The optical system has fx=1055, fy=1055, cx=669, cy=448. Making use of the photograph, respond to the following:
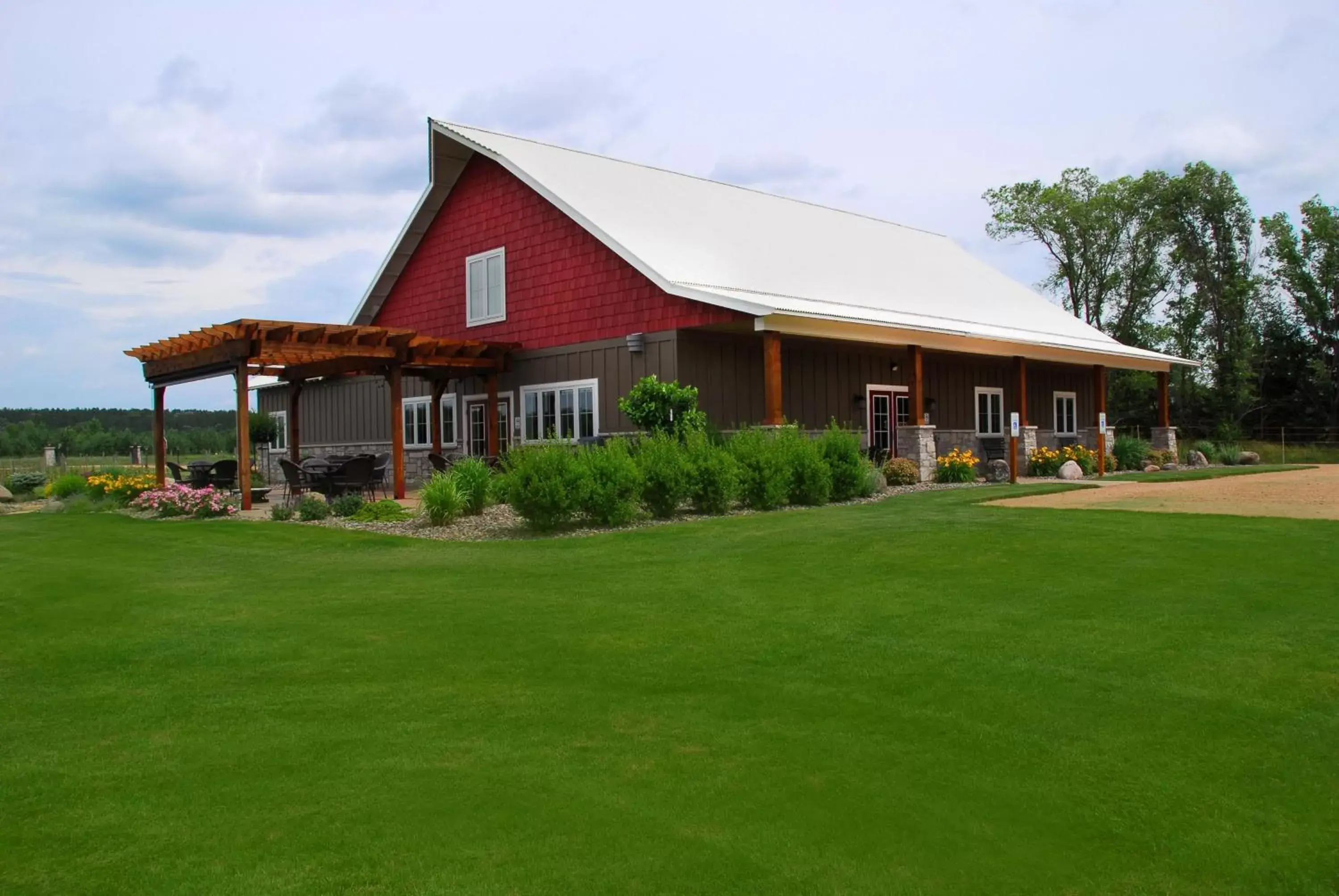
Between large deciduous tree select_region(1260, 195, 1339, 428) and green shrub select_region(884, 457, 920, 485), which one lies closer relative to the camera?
green shrub select_region(884, 457, 920, 485)

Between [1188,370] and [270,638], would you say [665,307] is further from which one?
[1188,370]

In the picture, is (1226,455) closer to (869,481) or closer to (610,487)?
(869,481)

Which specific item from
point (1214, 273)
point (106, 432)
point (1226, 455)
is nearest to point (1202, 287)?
point (1214, 273)

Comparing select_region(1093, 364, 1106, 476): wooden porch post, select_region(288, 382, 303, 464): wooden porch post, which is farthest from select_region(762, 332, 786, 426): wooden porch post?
select_region(288, 382, 303, 464): wooden porch post

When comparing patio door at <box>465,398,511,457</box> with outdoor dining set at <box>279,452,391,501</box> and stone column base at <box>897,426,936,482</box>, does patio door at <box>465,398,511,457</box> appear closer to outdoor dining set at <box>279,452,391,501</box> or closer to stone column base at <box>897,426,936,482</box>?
outdoor dining set at <box>279,452,391,501</box>

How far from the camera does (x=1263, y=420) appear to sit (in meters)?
37.7

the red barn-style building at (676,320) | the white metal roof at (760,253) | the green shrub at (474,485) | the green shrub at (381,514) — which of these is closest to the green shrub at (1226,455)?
the red barn-style building at (676,320)

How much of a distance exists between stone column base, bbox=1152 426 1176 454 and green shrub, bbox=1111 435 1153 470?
55.7 inches

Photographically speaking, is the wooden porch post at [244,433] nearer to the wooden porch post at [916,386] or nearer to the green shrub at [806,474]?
the green shrub at [806,474]

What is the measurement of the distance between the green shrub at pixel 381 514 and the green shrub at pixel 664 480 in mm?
3311

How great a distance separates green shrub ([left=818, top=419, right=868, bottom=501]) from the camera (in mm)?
14336

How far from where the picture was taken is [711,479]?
41.8 ft

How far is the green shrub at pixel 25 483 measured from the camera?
2144cm

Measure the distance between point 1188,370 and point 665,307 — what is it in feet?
96.1
